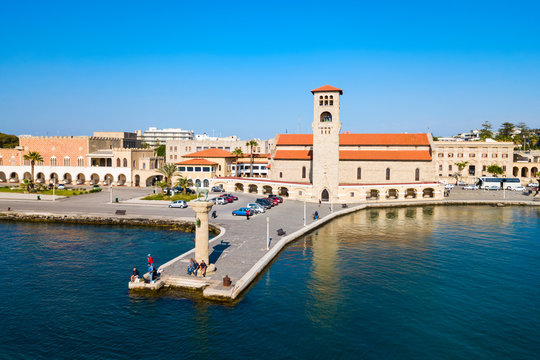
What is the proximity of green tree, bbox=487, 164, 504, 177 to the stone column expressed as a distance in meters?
101

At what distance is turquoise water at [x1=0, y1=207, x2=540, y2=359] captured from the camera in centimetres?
2247

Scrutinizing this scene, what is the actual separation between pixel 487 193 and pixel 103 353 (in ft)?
312

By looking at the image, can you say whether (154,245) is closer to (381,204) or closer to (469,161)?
(381,204)

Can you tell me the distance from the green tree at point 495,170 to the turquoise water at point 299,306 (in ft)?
222

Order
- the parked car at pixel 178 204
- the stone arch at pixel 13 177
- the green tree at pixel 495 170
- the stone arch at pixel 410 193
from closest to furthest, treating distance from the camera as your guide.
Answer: the parked car at pixel 178 204, the stone arch at pixel 410 193, the stone arch at pixel 13 177, the green tree at pixel 495 170

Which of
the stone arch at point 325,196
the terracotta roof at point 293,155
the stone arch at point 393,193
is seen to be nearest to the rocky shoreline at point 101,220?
the stone arch at point 325,196

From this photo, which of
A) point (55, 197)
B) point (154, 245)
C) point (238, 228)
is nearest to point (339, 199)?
point (238, 228)

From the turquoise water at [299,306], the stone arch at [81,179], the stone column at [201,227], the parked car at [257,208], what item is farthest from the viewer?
the stone arch at [81,179]

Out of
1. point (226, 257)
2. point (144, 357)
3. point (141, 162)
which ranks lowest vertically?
point (144, 357)

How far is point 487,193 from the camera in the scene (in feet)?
308

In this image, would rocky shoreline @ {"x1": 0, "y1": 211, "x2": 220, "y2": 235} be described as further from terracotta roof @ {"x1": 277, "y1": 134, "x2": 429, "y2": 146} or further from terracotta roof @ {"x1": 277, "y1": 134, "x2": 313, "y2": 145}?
terracotta roof @ {"x1": 277, "y1": 134, "x2": 313, "y2": 145}

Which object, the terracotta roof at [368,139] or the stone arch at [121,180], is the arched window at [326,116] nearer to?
the terracotta roof at [368,139]

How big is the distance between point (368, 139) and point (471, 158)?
42989 millimetres

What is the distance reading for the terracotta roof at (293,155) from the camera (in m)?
86.9
